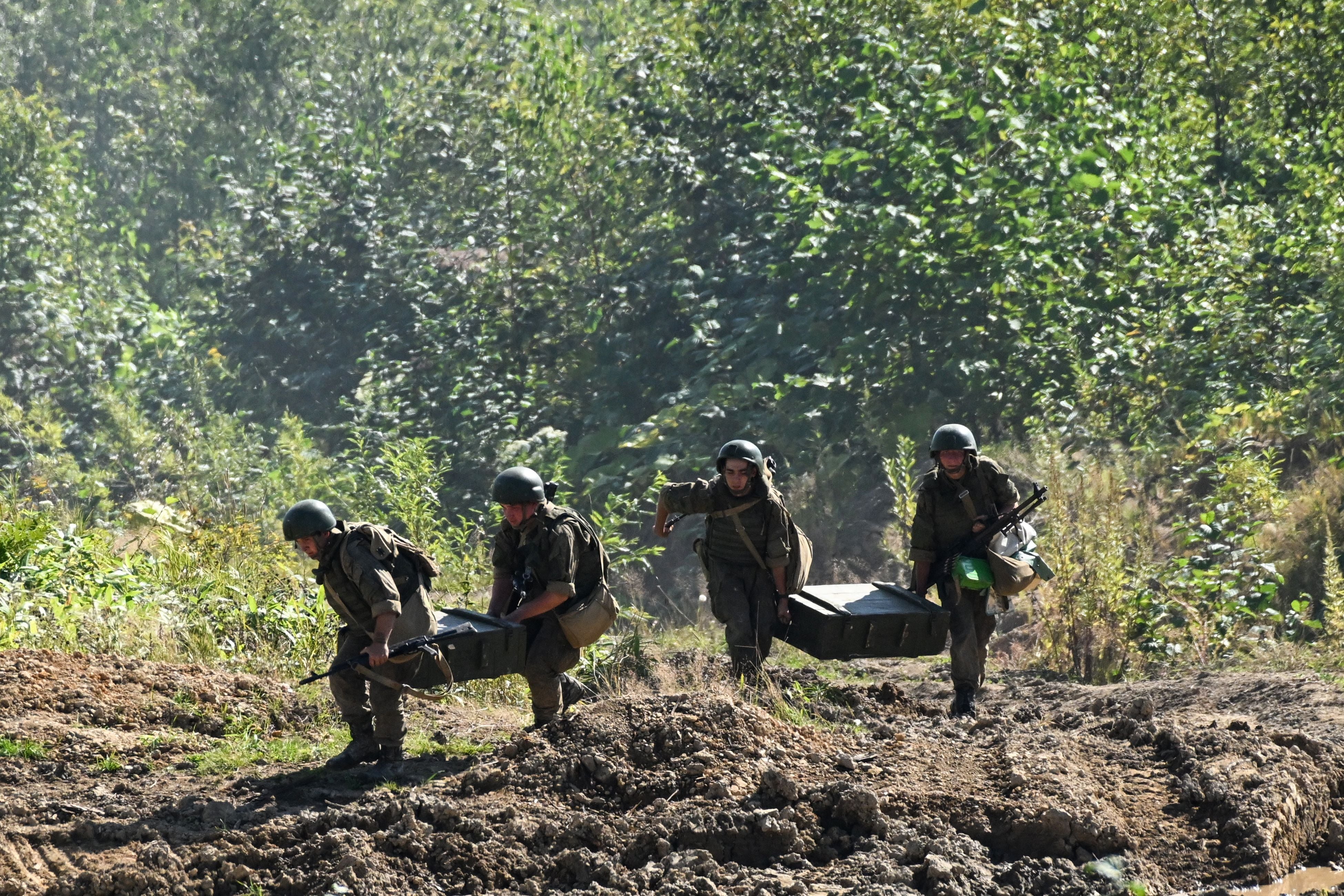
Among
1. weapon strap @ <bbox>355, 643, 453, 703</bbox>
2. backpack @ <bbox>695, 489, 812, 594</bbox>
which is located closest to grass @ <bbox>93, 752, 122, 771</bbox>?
weapon strap @ <bbox>355, 643, 453, 703</bbox>

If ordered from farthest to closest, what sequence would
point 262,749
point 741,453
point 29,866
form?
point 741,453
point 262,749
point 29,866

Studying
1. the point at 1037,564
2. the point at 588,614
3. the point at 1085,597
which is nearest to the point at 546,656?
the point at 588,614

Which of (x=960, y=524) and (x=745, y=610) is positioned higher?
(x=960, y=524)

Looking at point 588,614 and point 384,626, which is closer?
point 384,626

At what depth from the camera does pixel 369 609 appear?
6.54 metres

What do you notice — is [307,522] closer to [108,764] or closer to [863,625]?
[108,764]

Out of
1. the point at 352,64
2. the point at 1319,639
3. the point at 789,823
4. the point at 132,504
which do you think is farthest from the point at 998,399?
the point at 352,64

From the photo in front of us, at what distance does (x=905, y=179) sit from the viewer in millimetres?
15742

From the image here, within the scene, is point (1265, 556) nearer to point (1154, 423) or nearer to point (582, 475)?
point (1154, 423)

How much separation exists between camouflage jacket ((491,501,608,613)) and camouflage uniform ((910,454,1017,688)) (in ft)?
6.60

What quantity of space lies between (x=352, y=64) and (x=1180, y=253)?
21365 millimetres

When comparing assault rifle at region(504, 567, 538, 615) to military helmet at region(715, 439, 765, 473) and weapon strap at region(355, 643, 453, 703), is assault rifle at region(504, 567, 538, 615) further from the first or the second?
military helmet at region(715, 439, 765, 473)

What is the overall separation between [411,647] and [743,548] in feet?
7.32

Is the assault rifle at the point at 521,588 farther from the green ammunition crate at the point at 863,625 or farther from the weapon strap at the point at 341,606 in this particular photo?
the green ammunition crate at the point at 863,625
